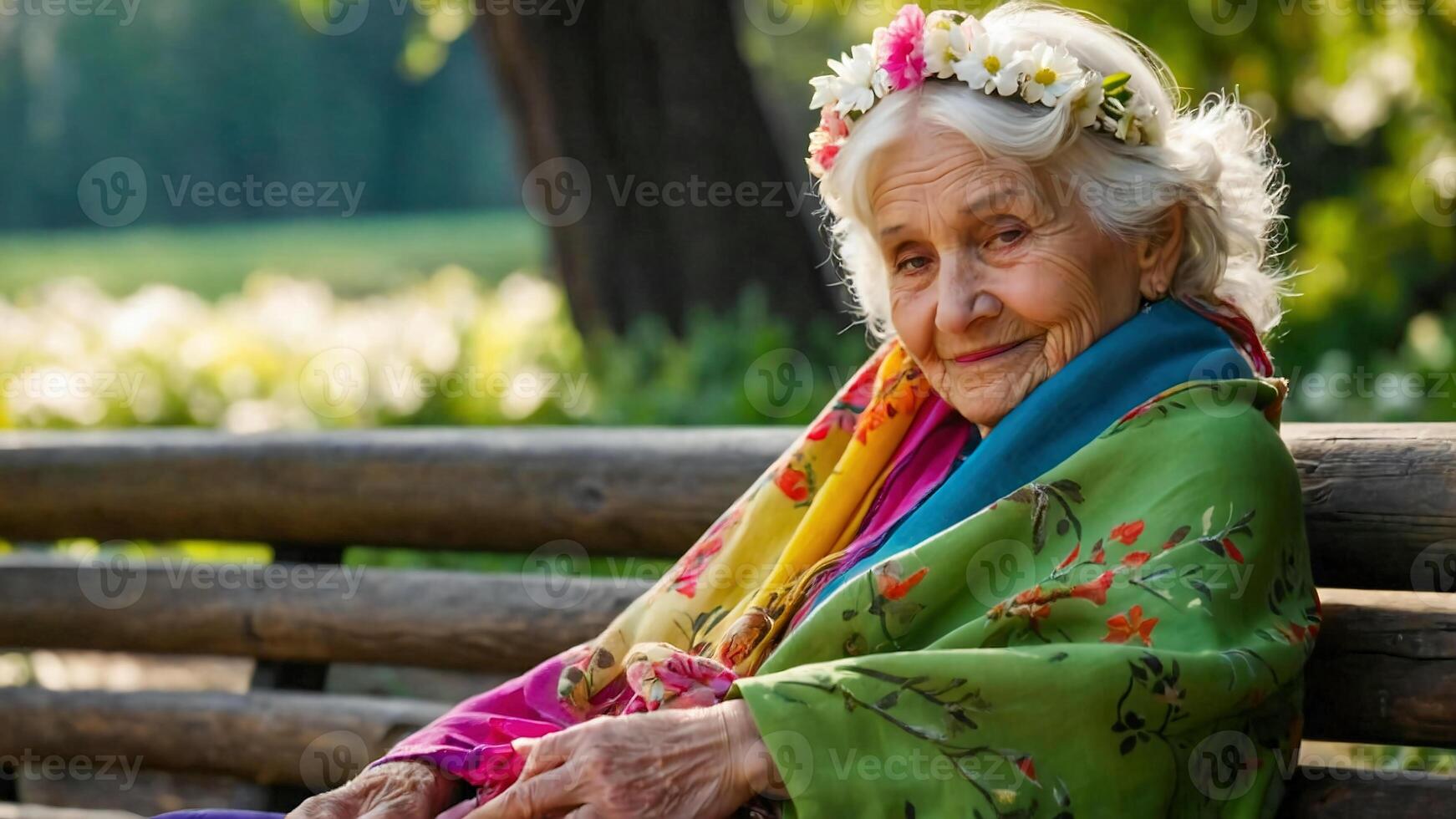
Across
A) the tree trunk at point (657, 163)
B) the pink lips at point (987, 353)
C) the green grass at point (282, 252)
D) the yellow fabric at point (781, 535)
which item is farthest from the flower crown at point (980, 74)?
the green grass at point (282, 252)

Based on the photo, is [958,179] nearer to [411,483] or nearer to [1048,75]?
[1048,75]

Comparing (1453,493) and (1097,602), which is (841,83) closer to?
(1097,602)

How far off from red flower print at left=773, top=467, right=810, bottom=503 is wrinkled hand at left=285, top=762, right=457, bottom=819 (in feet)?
2.43

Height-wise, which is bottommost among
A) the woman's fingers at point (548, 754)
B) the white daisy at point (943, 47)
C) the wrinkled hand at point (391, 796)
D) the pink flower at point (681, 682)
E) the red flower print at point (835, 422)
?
the wrinkled hand at point (391, 796)

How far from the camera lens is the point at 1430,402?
4.46 meters

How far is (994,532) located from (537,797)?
737 millimetres

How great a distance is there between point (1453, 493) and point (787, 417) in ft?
9.93

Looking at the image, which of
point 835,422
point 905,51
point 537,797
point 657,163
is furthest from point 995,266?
point 657,163

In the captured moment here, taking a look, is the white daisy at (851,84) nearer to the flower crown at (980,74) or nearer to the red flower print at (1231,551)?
the flower crown at (980,74)

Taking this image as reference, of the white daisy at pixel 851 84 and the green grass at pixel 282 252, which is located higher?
the white daisy at pixel 851 84

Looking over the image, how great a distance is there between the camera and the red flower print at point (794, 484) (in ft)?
8.32

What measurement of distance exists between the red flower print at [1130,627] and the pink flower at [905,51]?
893mm

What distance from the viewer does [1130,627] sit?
186cm

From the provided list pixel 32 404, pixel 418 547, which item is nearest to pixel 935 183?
pixel 418 547
